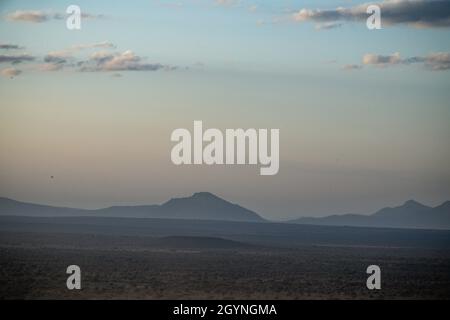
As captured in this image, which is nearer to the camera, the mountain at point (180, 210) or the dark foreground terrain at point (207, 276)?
the dark foreground terrain at point (207, 276)

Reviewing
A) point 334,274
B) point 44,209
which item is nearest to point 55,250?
point 334,274

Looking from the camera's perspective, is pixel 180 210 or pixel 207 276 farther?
pixel 180 210

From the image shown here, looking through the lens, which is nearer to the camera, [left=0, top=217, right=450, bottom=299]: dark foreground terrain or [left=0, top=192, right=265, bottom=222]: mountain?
[left=0, top=217, right=450, bottom=299]: dark foreground terrain

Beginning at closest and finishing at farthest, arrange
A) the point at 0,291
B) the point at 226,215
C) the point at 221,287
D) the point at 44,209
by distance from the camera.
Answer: the point at 0,291, the point at 221,287, the point at 44,209, the point at 226,215
